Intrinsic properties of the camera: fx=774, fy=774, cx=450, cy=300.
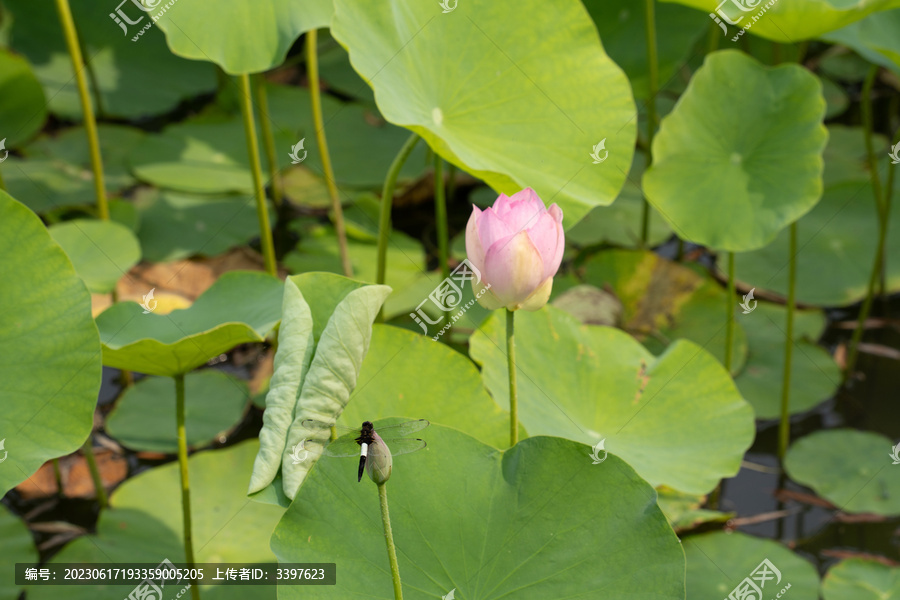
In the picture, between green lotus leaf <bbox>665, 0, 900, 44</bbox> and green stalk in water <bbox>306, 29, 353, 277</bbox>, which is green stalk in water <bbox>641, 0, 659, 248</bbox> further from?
green stalk in water <bbox>306, 29, 353, 277</bbox>

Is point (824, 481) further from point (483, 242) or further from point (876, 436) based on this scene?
point (483, 242)

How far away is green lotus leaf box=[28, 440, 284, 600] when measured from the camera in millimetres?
1706

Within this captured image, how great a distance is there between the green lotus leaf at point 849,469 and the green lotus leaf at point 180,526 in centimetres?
143

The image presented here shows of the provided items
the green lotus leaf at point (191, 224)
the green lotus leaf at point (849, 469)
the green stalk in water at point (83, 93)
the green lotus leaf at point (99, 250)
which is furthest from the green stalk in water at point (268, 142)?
the green lotus leaf at point (849, 469)

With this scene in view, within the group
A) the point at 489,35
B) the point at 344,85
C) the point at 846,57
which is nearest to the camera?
the point at 489,35

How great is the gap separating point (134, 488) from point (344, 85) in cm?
213

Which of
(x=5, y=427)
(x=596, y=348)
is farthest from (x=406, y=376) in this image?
(x=5, y=427)

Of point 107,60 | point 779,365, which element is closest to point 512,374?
point 779,365

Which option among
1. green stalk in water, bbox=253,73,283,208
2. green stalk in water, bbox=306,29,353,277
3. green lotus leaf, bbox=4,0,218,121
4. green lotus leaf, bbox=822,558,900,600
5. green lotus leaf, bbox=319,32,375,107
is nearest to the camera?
green lotus leaf, bbox=822,558,900,600

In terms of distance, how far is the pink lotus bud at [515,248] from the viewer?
1.13 metres

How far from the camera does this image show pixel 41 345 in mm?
1279

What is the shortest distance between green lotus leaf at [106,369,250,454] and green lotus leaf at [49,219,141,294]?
331 millimetres

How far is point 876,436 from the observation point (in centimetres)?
222

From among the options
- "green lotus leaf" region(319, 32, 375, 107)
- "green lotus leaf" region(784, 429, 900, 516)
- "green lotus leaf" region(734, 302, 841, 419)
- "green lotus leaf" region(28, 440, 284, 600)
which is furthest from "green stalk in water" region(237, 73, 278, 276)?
"green lotus leaf" region(784, 429, 900, 516)
